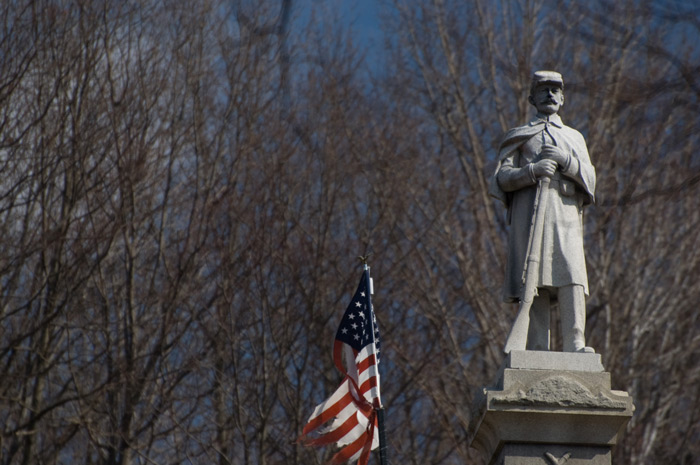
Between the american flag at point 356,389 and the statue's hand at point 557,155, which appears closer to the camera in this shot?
the statue's hand at point 557,155

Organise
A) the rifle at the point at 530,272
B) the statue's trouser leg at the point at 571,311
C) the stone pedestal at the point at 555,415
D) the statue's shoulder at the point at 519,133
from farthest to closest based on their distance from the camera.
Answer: the statue's shoulder at the point at 519,133 → the statue's trouser leg at the point at 571,311 → the rifle at the point at 530,272 → the stone pedestal at the point at 555,415

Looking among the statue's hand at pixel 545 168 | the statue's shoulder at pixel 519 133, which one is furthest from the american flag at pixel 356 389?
the statue's hand at pixel 545 168

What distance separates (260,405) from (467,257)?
5121mm

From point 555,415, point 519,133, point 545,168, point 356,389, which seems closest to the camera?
point 555,415

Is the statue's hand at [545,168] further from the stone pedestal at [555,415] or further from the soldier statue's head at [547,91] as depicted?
the stone pedestal at [555,415]

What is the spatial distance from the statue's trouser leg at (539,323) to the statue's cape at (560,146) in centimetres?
78

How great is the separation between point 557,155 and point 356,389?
3.41 metres

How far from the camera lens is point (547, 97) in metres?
10.6

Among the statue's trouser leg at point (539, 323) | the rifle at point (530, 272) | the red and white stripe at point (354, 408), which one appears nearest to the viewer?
the rifle at point (530, 272)

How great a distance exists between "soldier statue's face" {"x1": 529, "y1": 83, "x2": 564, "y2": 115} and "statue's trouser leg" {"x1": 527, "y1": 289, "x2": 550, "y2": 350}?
1341 mm

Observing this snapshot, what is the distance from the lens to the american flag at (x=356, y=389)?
41.7 feet

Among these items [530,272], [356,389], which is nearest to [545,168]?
[530,272]

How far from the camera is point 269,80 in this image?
2575cm

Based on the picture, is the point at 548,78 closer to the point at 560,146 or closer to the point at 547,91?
the point at 547,91
